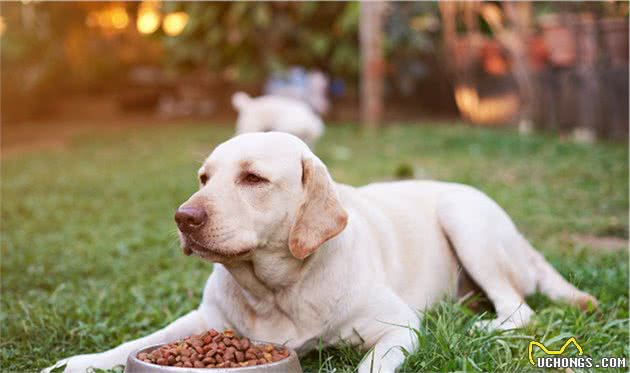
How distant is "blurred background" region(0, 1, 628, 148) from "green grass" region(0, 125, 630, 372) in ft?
3.93

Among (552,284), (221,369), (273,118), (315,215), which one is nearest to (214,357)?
(221,369)

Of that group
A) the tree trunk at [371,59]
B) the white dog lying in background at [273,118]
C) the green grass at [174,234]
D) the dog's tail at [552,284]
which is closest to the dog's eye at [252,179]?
the green grass at [174,234]

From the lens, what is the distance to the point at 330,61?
16250 mm

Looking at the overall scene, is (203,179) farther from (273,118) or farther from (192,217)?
(273,118)

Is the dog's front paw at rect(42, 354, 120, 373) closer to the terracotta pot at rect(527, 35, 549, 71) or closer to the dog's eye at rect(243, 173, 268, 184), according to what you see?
the dog's eye at rect(243, 173, 268, 184)

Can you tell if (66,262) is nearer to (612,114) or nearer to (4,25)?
(612,114)

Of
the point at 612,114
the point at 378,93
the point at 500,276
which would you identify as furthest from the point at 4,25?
the point at 500,276

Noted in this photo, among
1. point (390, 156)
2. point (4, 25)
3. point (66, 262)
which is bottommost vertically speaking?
point (390, 156)

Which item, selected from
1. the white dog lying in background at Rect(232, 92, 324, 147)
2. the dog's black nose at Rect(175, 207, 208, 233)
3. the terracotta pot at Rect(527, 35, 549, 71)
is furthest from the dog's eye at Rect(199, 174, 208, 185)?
the terracotta pot at Rect(527, 35, 549, 71)

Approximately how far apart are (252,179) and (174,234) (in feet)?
2.39

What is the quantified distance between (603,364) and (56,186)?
6.65m

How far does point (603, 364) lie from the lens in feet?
10.4

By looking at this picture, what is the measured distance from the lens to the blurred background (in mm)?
11555

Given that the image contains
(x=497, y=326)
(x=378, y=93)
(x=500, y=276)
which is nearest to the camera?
(x=497, y=326)
